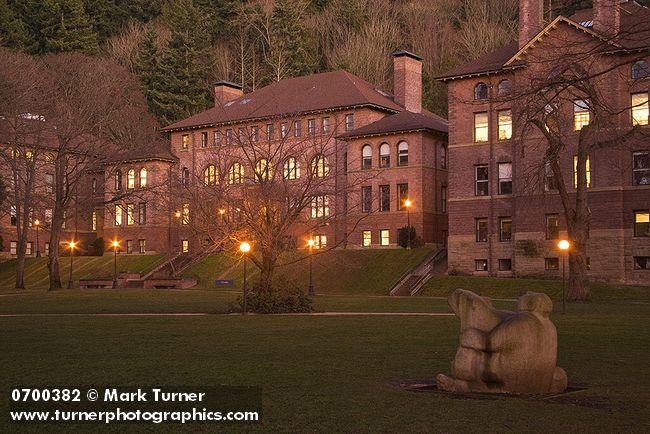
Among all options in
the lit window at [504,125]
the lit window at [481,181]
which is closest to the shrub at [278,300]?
the lit window at [481,181]

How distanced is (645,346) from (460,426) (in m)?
12.3

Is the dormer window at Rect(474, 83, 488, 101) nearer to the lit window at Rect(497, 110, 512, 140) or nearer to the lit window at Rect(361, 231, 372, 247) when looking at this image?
the lit window at Rect(497, 110, 512, 140)

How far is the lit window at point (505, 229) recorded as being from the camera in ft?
208

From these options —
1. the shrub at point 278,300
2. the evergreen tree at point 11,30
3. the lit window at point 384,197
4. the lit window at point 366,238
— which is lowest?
the shrub at point 278,300

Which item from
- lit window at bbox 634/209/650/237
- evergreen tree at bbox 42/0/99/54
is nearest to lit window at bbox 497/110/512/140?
lit window at bbox 634/209/650/237

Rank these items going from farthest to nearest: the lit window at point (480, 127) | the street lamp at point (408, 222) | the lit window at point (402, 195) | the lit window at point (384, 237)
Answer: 1. the lit window at point (384, 237)
2. the lit window at point (402, 195)
3. the street lamp at point (408, 222)
4. the lit window at point (480, 127)

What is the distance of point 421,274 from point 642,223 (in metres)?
14.8

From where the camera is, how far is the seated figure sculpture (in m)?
14.6

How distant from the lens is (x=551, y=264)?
Result: 2389 inches

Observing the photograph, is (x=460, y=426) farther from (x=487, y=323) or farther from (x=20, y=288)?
(x=20, y=288)

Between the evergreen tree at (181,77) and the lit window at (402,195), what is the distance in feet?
127

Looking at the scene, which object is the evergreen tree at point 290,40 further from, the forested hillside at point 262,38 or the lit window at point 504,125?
the lit window at point 504,125

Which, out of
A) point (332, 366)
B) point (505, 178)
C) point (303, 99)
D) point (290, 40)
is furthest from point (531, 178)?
point (290, 40)

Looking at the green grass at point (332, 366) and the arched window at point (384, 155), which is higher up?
the arched window at point (384, 155)
